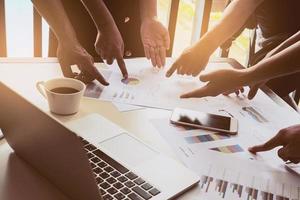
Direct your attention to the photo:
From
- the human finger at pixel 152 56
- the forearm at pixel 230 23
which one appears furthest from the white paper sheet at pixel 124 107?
the forearm at pixel 230 23

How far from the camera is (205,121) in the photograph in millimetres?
1161

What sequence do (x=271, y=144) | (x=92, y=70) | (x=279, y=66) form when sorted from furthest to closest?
1. (x=92, y=70)
2. (x=279, y=66)
3. (x=271, y=144)

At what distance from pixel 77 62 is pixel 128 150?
1.57 ft

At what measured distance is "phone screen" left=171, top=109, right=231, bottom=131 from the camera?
1144 millimetres

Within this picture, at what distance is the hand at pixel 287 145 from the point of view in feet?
3.20

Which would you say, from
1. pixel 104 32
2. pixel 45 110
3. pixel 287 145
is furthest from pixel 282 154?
pixel 104 32

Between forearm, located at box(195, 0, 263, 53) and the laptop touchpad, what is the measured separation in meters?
0.68

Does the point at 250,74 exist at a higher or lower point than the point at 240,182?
higher

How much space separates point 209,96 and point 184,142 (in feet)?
0.96

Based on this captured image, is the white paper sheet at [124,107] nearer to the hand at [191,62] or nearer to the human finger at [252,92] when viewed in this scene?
the hand at [191,62]

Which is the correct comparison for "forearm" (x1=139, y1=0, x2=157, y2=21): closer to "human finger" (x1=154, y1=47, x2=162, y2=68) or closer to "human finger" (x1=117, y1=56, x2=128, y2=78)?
"human finger" (x1=154, y1=47, x2=162, y2=68)

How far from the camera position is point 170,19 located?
8.46 ft

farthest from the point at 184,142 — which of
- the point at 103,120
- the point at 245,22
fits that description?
the point at 245,22

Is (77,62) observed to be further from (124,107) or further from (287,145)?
(287,145)
